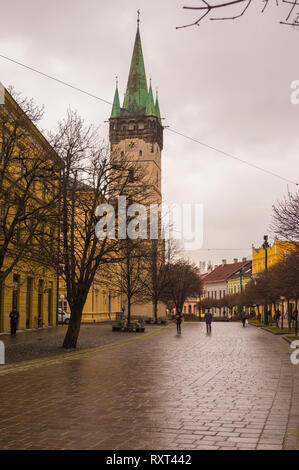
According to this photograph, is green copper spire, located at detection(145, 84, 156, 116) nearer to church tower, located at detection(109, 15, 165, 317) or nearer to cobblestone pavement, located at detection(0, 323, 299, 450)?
church tower, located at detection(109, 15, 165, 317)

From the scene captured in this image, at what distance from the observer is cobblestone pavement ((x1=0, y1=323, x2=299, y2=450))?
7.13 metres

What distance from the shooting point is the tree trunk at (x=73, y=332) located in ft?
76.5

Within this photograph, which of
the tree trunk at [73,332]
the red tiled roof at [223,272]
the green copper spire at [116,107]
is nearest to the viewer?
the tree trunk at [73,332]

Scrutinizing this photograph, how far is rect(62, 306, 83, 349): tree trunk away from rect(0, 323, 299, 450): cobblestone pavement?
5.72m

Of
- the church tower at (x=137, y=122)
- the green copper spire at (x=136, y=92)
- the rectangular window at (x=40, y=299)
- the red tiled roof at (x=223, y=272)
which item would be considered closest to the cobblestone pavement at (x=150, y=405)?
the rectangular window at (x=40, y=299)

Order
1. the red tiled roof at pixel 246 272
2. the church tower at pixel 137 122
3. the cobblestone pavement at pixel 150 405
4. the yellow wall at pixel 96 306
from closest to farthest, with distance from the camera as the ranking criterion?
the cobblestone pavement at pixel 150 405
the yellow wall at pixel 96 306
the church tower at pixel 137 122
the red tiled roof at pixel 246 272

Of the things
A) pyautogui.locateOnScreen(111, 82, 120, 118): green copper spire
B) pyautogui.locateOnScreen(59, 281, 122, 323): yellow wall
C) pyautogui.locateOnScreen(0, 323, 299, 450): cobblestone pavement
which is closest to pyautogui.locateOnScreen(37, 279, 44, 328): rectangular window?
pyautogui.locateOnScreen(59, 281, 122, 323): yellow wall

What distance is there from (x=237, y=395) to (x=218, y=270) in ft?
421

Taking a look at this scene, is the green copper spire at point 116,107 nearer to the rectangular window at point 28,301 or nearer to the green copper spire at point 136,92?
the green copper spire at point 136,92

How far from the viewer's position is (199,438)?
718cm

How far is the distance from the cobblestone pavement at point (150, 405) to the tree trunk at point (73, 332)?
5.72m

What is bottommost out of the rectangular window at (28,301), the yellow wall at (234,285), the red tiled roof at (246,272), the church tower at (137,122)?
the rectangular window at (28,301)

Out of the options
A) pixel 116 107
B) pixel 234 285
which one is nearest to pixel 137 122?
pixel 116 107

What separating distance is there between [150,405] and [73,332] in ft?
46.5
